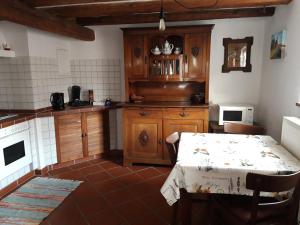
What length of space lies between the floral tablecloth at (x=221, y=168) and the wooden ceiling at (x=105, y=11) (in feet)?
4.86

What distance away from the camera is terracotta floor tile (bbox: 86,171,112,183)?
3051mm

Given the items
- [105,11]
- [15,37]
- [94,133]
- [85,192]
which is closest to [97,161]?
[94,133]

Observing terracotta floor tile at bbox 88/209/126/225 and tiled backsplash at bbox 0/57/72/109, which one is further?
tiled backsplash at bbox 0/57/72/109

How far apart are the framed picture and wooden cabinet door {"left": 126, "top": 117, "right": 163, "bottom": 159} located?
163cm

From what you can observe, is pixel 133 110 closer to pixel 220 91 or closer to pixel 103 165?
pixel 103 165

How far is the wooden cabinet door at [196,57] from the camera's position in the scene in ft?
10.4

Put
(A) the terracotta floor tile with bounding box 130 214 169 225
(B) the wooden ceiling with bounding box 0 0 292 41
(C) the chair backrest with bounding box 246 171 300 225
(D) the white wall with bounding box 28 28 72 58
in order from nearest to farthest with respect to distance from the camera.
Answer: (C) the chair backrest with bounding box 246 171 300 225, (A) the terracotta floor tile with bounding box 130 214 169 225, (B) the wooden ceiling with bounding box 0 0 292 41, (D) the white wall with bounding box 28 28 72 58

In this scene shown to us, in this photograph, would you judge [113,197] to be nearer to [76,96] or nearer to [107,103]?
[107,103]

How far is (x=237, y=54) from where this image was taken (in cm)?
338

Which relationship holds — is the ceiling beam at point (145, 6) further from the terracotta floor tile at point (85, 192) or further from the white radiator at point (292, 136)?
the terracotta floor tile at point (85, 192)

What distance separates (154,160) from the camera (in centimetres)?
338

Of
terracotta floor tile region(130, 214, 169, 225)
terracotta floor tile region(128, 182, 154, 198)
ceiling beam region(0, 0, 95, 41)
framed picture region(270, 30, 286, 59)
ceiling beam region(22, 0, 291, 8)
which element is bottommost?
terracotta floor tile region(130, 214, 169, 225)

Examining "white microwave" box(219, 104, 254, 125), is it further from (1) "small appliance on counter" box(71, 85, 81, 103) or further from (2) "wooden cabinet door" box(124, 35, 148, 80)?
(1) "small appliance on counter" box(71, 85, 81, 103)

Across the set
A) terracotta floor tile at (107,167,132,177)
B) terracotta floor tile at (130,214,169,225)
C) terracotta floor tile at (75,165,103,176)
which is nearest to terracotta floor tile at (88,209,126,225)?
terracotta floor tile at (130,214,169,225)
